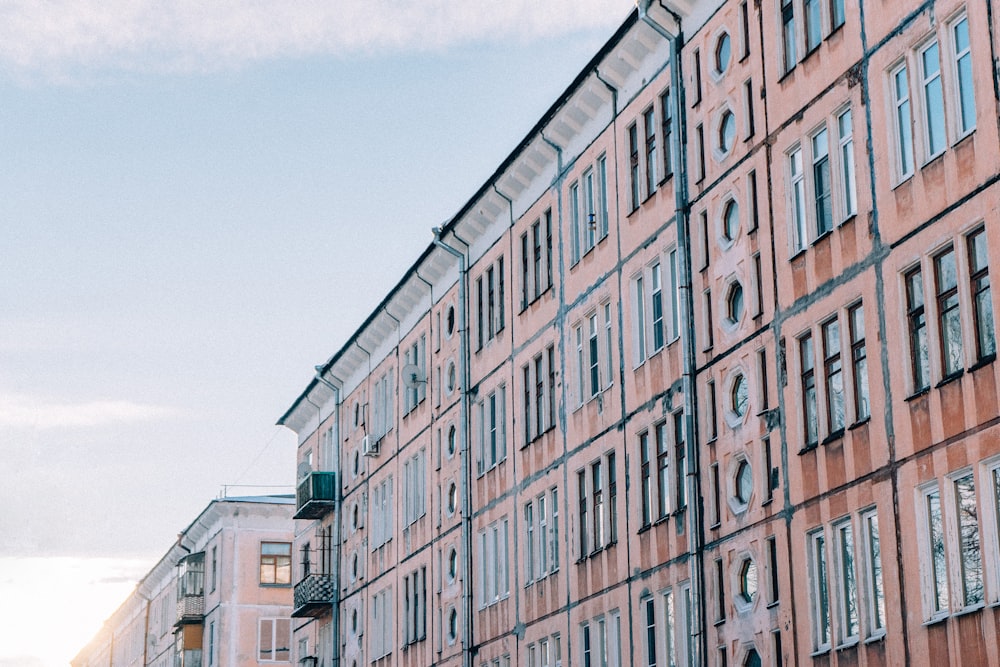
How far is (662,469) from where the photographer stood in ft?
102

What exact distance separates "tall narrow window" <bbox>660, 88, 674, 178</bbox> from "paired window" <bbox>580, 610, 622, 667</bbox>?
8.03m

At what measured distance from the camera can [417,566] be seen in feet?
148

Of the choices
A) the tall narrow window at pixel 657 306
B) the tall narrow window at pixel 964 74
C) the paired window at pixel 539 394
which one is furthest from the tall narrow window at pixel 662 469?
the tall narrow window at pixel 964 74

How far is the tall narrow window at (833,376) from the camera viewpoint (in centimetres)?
2541

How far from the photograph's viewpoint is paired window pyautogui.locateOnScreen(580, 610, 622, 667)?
32812 mm

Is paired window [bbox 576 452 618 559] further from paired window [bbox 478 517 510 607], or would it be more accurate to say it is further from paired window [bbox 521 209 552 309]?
paired window [bbox 521 209 552 309]

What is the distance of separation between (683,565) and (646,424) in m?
2.87

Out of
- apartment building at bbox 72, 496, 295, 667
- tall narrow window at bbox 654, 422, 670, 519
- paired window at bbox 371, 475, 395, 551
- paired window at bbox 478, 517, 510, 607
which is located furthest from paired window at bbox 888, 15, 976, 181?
apartment building at bbox 72, 496, 295, 667

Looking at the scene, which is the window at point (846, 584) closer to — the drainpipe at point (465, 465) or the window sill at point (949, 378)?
the window sill at point (949, 378)

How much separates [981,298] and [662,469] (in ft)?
32.0

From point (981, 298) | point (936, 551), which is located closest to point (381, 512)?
point (936, 551)

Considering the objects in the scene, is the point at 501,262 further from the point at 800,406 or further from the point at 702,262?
the point at 800,406

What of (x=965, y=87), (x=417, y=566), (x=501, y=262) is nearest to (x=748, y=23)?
(x=965, y=87)

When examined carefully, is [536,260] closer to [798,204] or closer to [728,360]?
[728,360]
